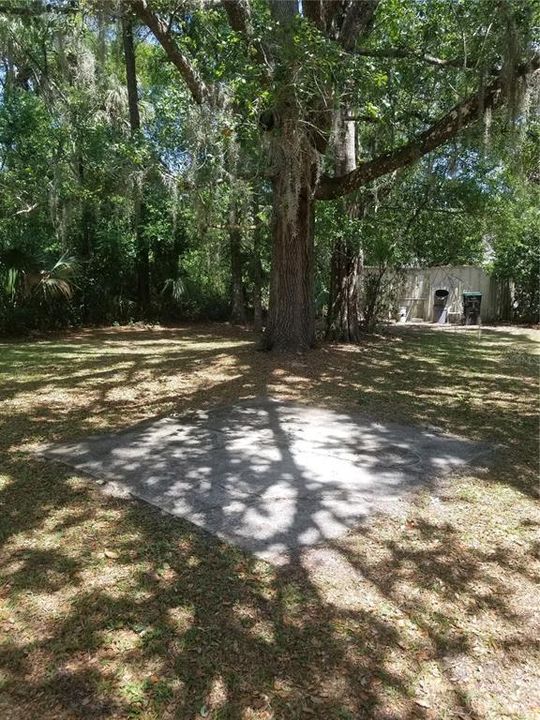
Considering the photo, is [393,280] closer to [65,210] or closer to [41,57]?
[65,210]

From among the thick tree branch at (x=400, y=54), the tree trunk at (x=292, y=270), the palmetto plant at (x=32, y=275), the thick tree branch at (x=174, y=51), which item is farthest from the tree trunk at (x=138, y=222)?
the thick tree branch at (x=400, y=54)

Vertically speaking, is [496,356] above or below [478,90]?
below

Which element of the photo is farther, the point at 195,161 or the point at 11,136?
the point at 11,136

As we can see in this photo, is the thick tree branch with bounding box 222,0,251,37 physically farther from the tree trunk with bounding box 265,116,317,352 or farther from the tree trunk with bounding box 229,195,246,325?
the tree trunk with bounding box 229,195,246,325

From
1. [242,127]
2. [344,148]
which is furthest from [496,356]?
[242,127]

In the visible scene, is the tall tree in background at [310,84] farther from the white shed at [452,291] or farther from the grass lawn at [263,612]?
the white shed at [452,291]

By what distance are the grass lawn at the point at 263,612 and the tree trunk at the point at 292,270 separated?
391cm

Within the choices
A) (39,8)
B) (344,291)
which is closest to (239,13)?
(39,8)

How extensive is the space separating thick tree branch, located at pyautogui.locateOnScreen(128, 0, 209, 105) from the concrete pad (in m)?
4.91

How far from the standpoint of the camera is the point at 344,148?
320 inches

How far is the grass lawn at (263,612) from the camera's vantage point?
1658 mm

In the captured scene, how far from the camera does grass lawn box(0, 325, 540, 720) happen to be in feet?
5.44

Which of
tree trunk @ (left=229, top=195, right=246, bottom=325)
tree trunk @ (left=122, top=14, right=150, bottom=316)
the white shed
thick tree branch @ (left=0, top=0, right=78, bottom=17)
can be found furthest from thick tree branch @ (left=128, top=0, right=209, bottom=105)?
the white shed

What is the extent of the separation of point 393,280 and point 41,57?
25.8 feet
